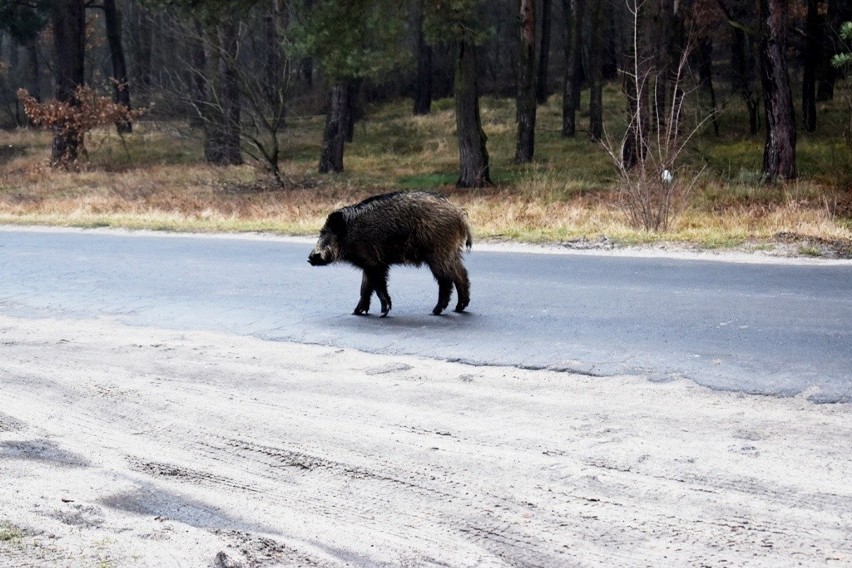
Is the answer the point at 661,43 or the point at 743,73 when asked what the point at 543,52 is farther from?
the point at 661,43

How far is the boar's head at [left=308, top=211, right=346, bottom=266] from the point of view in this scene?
→ 1040 cm

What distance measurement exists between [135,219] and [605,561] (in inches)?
746

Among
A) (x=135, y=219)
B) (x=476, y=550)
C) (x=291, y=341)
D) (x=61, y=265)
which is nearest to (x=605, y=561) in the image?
(x=476, y=550)

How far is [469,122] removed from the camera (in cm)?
2770

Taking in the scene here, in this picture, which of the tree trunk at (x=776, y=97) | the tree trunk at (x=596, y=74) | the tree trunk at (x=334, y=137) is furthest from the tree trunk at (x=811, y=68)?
the tree trunk at (x=334, y=137)

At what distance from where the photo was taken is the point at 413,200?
10.5 m

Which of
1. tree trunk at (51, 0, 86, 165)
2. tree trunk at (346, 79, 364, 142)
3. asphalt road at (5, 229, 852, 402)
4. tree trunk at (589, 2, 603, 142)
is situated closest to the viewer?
asphalt road at (5, 229, 852, 402)

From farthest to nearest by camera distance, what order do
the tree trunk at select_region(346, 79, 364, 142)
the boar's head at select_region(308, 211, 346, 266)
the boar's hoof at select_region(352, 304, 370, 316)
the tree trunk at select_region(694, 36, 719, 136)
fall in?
the tree trunk at select_region(346, 79, 364, 142) < the tree trunk at select_region(694, 36, 719, 136) < the boar's hoof at select_region(352, 304, 370, 316) < the boar's head at select_region(308, 211, 346, 266)

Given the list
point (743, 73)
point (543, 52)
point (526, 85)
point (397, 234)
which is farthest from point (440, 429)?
point (543, 52)

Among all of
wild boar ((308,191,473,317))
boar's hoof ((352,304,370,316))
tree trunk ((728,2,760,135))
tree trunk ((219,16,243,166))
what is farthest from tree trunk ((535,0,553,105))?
wild boar ((308,191,473,317))

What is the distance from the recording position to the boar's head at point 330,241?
10.4 metres

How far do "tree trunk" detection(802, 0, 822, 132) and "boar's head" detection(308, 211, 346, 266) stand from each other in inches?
1181

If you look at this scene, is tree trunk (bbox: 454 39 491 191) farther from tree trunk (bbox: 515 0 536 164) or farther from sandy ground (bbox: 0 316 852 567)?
sandy ground (bbox: 0 316 852 567)

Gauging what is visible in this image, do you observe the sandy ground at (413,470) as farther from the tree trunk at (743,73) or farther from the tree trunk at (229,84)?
the tree trunk at (743,73)
